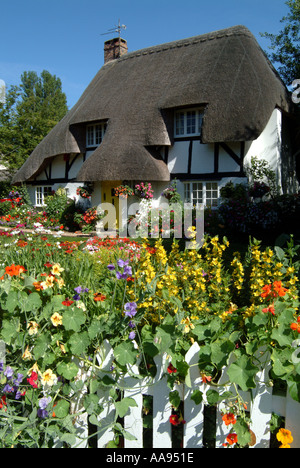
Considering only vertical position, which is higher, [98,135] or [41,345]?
[98,135]

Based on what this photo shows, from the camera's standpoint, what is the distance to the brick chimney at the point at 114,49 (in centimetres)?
1645

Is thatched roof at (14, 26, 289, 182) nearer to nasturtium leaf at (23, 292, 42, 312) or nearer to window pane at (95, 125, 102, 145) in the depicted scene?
window pane at (95, 125, 102, 145)

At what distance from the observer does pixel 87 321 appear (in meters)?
1.92

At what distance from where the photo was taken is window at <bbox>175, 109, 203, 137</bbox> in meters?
11.7

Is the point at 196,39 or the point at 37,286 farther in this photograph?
the point at 196,39

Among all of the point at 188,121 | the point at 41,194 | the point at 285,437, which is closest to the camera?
the point at 285,437

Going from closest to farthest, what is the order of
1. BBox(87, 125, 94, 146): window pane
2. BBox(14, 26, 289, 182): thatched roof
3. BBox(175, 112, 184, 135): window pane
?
BBox(14, 26, 289, 182): thatched roof < BBox(175, 112, 184, 135): window pane < BBox(87, 125, 94, 146): window pane

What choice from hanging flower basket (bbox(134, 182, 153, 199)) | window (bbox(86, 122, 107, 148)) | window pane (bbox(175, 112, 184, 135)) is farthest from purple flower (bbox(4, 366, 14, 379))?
window (bbox(86, 122, 107, 148))

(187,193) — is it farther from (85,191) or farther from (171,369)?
(171,369)

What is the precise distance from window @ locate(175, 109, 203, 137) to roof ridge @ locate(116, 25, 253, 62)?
3.30 metres

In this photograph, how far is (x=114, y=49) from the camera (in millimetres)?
16578

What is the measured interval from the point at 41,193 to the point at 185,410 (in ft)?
50.8

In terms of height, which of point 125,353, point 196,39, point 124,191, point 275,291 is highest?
point 196,39

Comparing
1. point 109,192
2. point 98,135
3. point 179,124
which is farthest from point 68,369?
point 98,135
